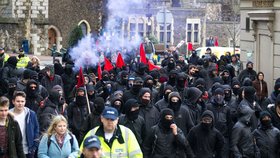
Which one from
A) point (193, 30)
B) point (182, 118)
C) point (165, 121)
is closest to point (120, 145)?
point (165, 121)

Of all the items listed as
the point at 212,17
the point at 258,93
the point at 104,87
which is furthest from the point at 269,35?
the point at 212,17

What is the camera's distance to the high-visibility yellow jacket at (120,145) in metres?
9.45

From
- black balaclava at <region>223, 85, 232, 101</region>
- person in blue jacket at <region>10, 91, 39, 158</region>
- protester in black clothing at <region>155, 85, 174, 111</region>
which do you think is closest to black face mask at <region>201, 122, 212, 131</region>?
protester in black clothing at <region>155, 85, 174, 111</region>

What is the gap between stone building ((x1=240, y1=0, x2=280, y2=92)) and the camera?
2222cm

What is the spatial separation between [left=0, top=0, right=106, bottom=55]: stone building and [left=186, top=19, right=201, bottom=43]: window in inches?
296

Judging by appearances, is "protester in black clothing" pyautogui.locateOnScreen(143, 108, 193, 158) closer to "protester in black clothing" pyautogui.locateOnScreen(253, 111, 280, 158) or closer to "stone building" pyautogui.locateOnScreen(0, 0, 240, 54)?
"protester in black clothing" pyautogui.locateOnScreen(253, 111, 280, 158)

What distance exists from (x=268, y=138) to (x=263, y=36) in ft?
35.9

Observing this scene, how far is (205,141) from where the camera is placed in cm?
1266

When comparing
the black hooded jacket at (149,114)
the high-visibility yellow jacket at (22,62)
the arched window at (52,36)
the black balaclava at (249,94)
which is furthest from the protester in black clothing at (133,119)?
the arched window at (52,36)

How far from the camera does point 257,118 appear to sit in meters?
13.8

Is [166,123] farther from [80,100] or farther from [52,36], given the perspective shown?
[52,36]

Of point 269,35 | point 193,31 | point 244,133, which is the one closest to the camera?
point 244,133

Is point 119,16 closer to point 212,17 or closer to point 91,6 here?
point 91,6

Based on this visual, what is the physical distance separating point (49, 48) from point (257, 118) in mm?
35413
